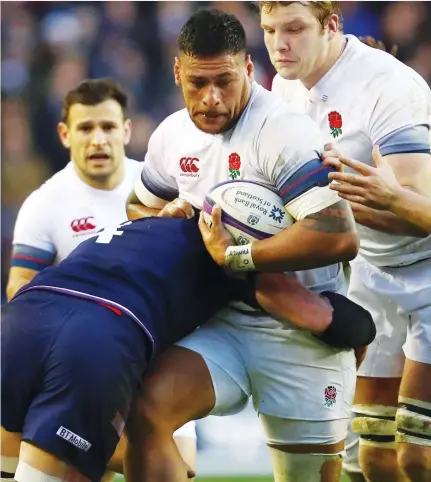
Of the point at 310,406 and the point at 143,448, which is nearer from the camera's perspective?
the point at 143,448

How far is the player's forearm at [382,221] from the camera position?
2.87 m

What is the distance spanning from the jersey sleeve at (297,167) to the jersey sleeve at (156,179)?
42 cm

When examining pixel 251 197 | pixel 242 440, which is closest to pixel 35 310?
pixel 251 197

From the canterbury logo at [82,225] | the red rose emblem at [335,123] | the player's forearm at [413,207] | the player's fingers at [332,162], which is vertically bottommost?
the canterbury logo at [82,225]

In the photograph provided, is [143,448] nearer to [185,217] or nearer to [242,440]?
[185,217]

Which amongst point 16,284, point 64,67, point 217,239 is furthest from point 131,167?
point 217,239

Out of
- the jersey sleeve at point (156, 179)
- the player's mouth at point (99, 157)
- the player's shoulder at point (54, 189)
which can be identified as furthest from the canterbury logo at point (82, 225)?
the jersey sleeve at point (156, 179)

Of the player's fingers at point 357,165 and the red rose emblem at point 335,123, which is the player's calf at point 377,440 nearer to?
the red rose emblem at point 335,123

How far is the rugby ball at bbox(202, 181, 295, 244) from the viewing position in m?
2.51

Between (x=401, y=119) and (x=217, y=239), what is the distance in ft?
2.48

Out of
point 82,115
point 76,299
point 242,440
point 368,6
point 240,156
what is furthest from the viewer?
point 368,6

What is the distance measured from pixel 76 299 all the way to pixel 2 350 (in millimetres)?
208

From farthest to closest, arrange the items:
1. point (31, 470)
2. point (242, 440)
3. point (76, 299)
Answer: point (242, 440)
point (76, 299)
point (31, 470)

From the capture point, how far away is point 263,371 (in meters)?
2.60
